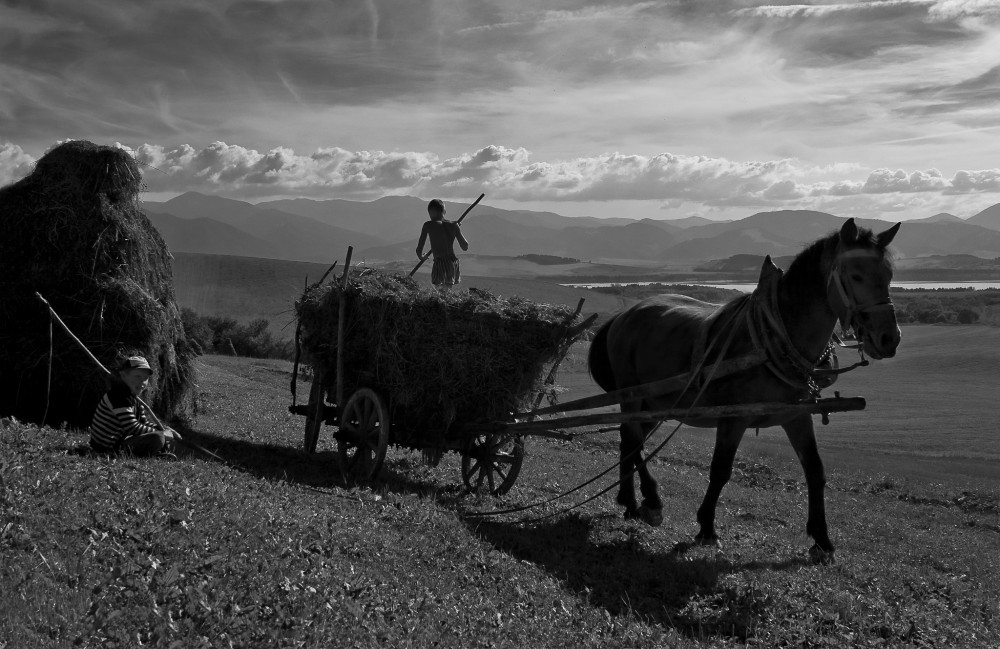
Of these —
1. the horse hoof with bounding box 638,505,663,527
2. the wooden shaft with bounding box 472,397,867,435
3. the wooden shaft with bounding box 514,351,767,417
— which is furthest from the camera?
the horse hoof with bounding box 638,505,663,527

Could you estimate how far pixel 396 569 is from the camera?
6.36 m

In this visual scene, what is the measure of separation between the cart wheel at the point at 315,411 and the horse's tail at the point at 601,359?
11.9 feet

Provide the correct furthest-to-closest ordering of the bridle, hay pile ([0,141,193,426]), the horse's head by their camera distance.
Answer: hay pile ([0,141,193,426]) → the bridle → the horse's head

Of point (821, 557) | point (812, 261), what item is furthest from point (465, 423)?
point (812, 261)

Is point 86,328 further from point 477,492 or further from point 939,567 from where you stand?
point 939,567

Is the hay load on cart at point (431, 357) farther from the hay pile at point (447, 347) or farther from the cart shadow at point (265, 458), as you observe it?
the cart shadow at point (265, 458)

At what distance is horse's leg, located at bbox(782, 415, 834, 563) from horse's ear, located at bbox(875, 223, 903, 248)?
6.04ft

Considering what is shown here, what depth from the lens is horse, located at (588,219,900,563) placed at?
7.18 metres

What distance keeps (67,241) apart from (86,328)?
4.48 feet

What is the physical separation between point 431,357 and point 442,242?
2.63m

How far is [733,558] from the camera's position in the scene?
816 cm

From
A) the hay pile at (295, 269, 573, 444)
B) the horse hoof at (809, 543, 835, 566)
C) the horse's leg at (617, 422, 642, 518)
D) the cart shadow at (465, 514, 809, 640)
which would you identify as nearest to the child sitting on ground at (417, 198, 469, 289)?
the hay pile at (295, 269, 573, 444)

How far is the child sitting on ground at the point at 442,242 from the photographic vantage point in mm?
11633

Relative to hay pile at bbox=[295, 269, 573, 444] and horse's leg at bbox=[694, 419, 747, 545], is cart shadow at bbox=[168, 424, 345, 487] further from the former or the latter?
horse's leg at bbox=[694, 419, 747, 545]
